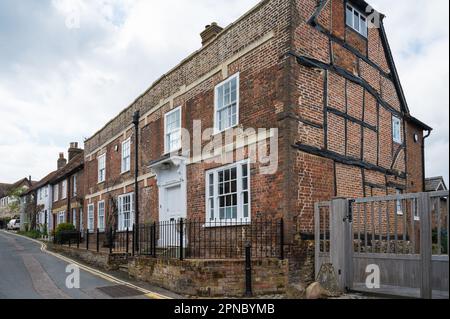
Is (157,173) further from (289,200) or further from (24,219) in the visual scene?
(24,219)

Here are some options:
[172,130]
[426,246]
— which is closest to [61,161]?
[172,130]

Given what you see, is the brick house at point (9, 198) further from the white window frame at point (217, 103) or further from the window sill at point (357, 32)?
the window sill at point (357, 32)

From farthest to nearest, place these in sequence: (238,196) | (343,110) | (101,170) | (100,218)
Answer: (101,170), (100,218), (343,110), (238,196)

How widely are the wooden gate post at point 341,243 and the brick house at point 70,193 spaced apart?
20632 millimetres

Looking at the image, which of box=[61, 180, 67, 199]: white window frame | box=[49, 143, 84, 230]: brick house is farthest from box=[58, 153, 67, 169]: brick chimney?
box=[61, 180, 67, 199]: white window frame

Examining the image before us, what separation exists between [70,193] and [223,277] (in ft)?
77.9

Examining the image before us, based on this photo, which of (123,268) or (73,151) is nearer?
(123,268)

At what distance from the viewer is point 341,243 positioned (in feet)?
33.1

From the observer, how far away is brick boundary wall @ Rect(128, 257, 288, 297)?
9.84 m

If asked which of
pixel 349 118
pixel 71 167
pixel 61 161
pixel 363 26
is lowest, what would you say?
pixel 349 118

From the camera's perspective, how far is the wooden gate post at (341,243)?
9.95 metres

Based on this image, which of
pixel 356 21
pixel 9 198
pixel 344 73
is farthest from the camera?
pixel 9 198

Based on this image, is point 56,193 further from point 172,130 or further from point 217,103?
point 217,103

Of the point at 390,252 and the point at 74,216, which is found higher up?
the point at 74,216
